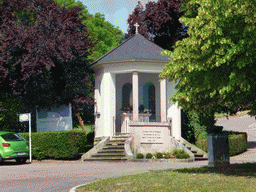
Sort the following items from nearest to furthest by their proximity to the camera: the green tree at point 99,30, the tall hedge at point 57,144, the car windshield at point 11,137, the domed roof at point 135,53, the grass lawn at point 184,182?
the grass lawn at point 184,182, the car windshield at point 11,137, the tall hedge at point 57,144, the domed roof at point 135,53, the green tree at point 99,30

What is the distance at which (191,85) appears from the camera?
517 inches

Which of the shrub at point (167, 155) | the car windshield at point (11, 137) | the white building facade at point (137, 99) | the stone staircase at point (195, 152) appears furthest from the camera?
the white building facade at point (137, 99)

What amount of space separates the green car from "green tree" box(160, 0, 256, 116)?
34.9 ft

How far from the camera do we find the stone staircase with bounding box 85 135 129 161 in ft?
72.8

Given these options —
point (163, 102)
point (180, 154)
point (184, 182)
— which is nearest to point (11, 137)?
point (180, 154)

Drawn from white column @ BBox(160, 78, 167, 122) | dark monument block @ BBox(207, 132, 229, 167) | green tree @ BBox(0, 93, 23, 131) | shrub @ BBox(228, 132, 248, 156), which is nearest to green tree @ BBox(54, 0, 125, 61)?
green tree @ BBox(0, 93, 23, 131)

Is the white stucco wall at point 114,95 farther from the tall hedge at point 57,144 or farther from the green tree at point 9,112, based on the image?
the green tree at point 9,112

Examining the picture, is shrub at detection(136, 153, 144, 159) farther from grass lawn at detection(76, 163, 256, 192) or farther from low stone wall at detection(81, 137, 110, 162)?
grass lawn at detection(76, 163, 256, 192)

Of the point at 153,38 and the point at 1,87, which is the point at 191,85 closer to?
the point at 1,87

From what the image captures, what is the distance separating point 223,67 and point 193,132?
577 inches

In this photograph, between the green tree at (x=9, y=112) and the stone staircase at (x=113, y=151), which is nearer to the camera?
the stone staircase at (x=113, y=151)

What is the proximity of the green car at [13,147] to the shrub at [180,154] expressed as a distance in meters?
7.80

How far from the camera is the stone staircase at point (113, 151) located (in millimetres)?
22203

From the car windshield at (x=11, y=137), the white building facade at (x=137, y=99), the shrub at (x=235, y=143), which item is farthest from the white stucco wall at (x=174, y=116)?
the car windshield at (x=11, y=137)
